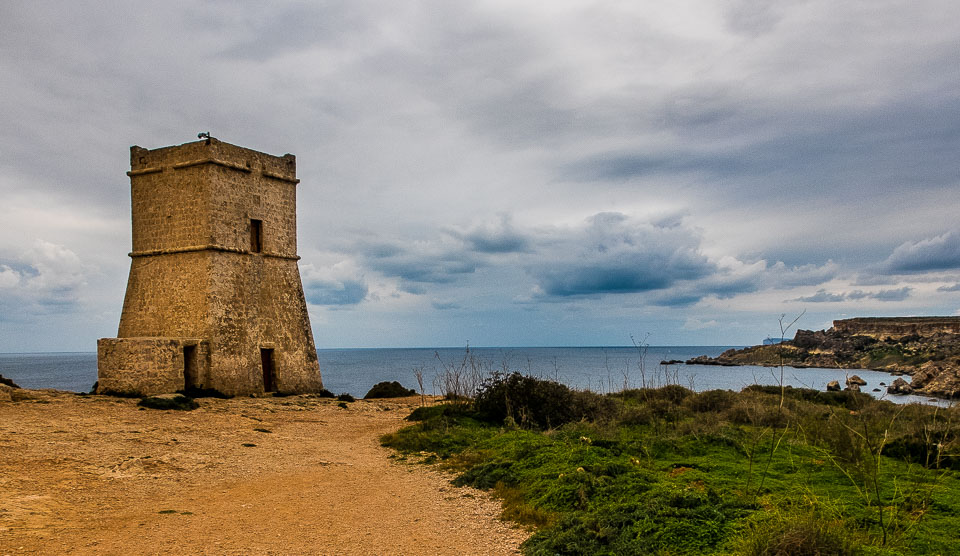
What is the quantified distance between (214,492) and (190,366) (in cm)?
977

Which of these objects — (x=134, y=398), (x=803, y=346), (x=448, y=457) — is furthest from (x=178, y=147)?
(x=803, y=346)

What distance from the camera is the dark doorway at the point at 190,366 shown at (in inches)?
639

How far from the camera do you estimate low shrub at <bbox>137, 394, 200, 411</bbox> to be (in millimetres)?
13586

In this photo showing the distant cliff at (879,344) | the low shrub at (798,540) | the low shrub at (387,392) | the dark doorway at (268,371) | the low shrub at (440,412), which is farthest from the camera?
the distant cliff at (879,344)

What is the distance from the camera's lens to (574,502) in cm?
654

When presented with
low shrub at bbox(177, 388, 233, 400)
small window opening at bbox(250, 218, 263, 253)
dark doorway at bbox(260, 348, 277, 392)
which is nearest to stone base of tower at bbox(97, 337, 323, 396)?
dark doorway at bbox(260, 348, 277, 392)

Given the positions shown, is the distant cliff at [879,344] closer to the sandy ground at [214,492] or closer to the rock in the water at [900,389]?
the rock in the water at [900,389]

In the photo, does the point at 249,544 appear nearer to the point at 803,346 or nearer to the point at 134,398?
the point at 134,398

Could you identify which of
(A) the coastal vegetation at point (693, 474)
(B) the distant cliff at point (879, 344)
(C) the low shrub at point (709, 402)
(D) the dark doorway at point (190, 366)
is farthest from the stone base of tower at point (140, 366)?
(B) the distant cliff at point (879, 344)

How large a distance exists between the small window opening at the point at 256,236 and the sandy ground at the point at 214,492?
6.93 m

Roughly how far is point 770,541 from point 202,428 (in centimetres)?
1038

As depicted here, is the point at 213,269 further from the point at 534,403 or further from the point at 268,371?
the point at 534,403

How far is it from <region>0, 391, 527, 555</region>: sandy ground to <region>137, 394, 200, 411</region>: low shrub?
2.55 feet

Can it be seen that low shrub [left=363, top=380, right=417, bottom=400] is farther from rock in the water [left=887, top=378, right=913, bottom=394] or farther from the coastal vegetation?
rock in the water [left=887, top=378, right=913, bottom=394]
